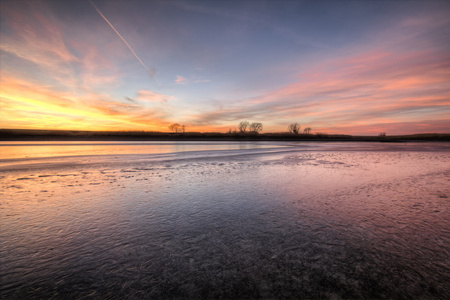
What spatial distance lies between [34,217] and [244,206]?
4.18m

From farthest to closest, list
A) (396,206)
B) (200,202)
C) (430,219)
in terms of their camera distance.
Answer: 1. (200,202)
2. (396,206)
3. (430,219)

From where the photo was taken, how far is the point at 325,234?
10.2ft

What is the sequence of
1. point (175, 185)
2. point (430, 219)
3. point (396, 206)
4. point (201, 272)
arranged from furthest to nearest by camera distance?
point (175, 185) → point (396, 206) → point (430, 219) → point (201, 272)

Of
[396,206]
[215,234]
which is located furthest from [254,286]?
[396,206]

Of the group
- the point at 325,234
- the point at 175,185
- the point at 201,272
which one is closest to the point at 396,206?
the point at 325,234

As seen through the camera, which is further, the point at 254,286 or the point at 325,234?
the point at 325,234

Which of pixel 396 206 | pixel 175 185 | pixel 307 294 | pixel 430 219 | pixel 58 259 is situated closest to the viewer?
pixel 307 294

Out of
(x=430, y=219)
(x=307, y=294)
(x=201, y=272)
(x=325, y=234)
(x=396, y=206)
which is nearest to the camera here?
(x=307, y=294)

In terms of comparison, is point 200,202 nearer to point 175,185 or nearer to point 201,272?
point 175,185

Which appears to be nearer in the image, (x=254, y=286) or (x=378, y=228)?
(x=254, y=286)

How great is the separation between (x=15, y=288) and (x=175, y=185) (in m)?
4.37

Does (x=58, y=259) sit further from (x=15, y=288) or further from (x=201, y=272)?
(x=201, y=272)

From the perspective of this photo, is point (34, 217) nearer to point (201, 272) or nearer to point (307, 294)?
point (201, 272)

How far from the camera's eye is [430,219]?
3.67 meters
